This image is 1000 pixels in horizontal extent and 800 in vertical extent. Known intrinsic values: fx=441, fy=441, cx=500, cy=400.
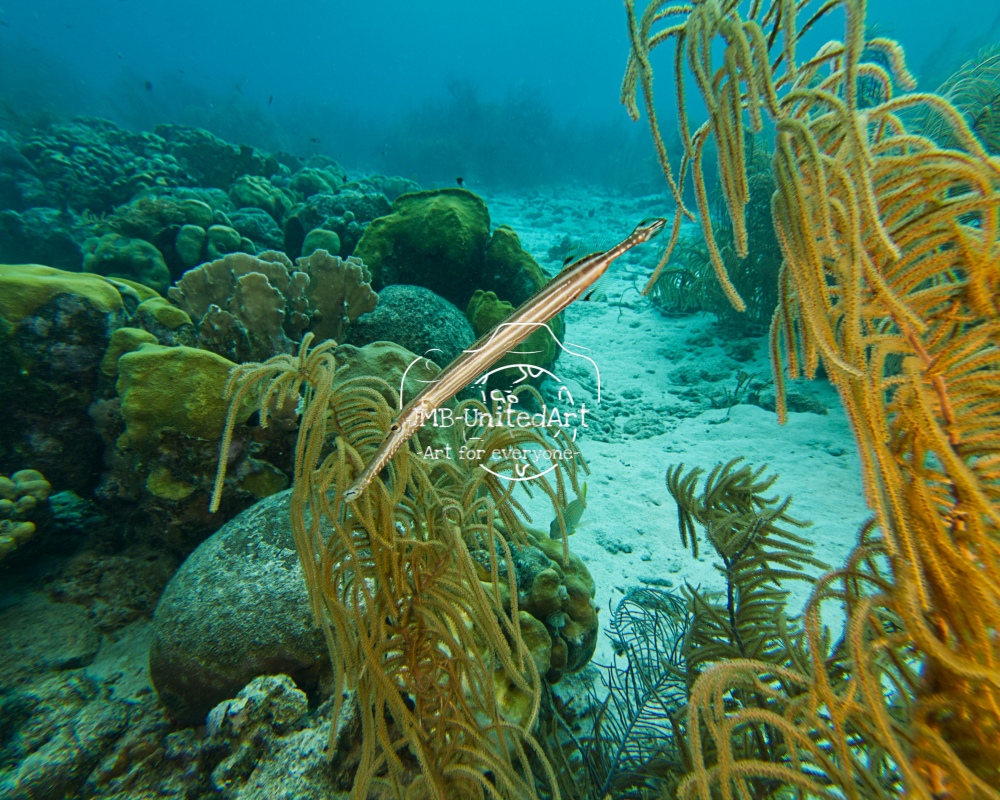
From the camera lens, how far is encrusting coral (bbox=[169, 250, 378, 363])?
15.1 feet

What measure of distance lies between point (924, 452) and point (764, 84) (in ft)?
3.94

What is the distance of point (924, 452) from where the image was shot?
130 centimetres

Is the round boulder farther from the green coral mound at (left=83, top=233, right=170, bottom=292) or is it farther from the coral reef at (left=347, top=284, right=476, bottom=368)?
the green coral mound at (left=83, top=233, right=170, bottom=292)

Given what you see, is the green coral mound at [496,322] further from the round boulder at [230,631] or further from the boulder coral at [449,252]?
the round boulder at [230,631]

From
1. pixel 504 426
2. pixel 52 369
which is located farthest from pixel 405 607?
pixel 52 369

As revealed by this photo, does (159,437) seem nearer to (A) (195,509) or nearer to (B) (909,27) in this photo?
(A) (195,509)

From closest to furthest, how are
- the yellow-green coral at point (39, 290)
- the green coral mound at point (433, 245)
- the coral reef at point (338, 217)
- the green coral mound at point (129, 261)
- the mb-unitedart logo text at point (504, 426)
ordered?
1. the mb-unitedart logo text at point (504, 426)
2. the yellow-green coral at point (39, 290)
3. the green coral mound at point (129, 261)
4. the green coral mound at point (433, 245)
5. the coral reef at point (338, 217)

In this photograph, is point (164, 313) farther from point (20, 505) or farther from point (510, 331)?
point (510, 331)

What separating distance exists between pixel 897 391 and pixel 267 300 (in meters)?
5.29

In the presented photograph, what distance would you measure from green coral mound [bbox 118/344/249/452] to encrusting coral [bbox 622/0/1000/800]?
3.74m

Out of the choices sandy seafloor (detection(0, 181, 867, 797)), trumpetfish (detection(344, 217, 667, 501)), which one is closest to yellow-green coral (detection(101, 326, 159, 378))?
sandy seafloor (detection(0, 181, 867, 797))

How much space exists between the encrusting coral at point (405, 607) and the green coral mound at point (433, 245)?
5983 mm

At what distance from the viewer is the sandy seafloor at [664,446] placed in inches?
177

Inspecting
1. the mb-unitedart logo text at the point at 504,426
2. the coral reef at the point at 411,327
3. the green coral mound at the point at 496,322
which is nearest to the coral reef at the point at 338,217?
the green coral mound at the point at 496,322
